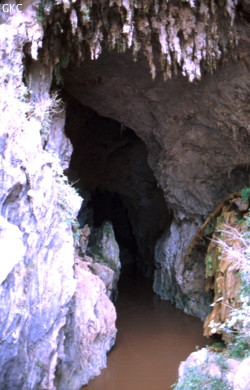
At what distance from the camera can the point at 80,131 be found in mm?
12883

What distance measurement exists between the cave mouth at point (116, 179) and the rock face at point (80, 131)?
140 cm

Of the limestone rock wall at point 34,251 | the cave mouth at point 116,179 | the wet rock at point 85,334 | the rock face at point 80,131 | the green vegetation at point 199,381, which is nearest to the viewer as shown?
the limestone rock wall at point 34,251

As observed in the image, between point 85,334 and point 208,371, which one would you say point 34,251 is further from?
point 208,371

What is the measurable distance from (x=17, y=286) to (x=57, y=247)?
4.25 ft

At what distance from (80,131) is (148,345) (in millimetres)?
7017

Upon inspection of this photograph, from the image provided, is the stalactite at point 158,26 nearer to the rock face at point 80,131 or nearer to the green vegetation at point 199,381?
the rock face at point 80,131

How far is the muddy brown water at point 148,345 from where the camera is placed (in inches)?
273

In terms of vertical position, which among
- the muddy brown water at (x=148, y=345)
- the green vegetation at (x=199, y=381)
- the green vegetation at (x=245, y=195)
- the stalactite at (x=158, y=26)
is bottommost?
the muddy brown water at (x=148, y=345)

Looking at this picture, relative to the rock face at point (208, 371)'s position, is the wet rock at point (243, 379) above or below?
above

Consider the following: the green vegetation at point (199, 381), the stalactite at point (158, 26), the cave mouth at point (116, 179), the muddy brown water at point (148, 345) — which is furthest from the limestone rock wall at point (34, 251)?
the cave mouth at point (116, 179)

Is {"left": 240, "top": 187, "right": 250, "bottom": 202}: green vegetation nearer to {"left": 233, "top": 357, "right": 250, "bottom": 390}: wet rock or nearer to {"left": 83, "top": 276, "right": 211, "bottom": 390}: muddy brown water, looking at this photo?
{"left": 83, "top": 276, "right": 211, "bottom": 390}: muddy brown water

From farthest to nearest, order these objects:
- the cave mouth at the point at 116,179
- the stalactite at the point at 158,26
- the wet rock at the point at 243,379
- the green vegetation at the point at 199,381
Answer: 1. the cave mouth at the point at 116,179
2. the stalactite at the point at 158,26
3. the green vegetation at the point at 199,381
4. the wet rock at the point at 243,379

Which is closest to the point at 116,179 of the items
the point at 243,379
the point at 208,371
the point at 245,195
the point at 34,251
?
the point at 245,195

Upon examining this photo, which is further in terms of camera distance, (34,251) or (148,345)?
(148,345)
